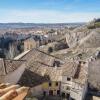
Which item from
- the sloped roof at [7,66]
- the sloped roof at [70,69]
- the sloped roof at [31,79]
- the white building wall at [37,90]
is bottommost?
the white building wall at [37,90]

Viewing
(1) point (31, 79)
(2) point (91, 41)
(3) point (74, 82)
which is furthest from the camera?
(2) point (91, 41)

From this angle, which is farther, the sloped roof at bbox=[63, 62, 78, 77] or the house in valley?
the sloped roof at bbox=[63, 62, 78, 77]

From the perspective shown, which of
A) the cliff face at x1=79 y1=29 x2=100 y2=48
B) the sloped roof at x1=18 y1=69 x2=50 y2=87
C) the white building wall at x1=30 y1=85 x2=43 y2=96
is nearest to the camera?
the sloped roof at x1=18 y1=69 x2=50 y2=87

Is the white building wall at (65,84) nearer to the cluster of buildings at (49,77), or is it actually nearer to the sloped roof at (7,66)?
the cluster of buildings at (49,77)

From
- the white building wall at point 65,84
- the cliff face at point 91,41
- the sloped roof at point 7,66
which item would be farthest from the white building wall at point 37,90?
the cliff face at point 91,41

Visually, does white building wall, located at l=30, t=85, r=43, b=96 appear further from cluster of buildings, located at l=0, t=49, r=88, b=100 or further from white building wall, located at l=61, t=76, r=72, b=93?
white building wall, located at l=61, t=76, r=72, b=93

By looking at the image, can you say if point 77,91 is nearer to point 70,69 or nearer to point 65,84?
point 65,84

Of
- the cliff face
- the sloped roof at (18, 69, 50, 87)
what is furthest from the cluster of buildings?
the cliff face

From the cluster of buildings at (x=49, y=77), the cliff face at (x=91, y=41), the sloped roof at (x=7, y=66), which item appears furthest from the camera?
the cliff face at (x=91, y=41)

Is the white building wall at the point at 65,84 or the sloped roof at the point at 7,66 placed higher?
the sloped roof at the point at 7,66

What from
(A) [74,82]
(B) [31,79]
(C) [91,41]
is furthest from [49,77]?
(C) [91,41]

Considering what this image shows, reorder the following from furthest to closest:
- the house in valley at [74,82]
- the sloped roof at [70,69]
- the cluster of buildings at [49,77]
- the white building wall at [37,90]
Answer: the sloped roof at [70,69]
the white building wall at [37,90]
the house in valley at [74,82]
the cluster of buildings at [49,77]

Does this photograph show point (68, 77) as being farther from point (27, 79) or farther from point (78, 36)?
point (78, 36)
